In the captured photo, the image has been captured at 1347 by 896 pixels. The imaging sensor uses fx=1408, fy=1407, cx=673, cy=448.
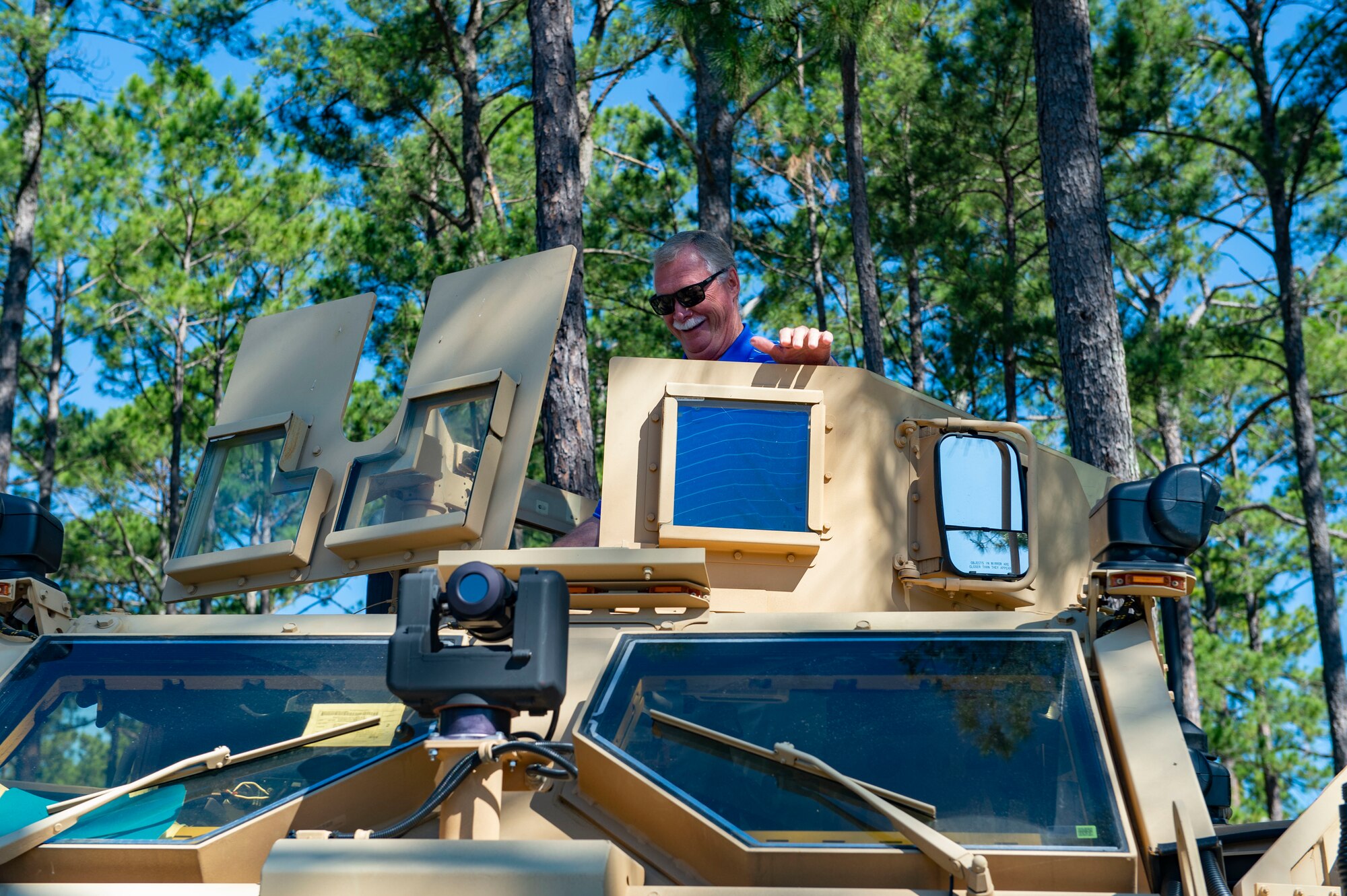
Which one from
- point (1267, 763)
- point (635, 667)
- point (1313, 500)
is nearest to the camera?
point (635, 667)

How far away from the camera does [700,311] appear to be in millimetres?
5043

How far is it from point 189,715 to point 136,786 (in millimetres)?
405

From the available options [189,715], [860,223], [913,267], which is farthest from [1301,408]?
[189,715]

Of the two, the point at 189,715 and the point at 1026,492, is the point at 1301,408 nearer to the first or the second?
the point at 1026,492

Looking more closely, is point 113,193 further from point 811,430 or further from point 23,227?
point 811,430

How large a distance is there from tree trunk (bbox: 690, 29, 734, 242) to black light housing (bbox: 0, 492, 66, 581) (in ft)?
33.0

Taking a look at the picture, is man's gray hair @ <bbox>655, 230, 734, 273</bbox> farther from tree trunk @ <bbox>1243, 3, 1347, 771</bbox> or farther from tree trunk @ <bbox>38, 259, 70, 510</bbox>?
tree trunk @ <bbox>38, 259, 70, 510</bbox>

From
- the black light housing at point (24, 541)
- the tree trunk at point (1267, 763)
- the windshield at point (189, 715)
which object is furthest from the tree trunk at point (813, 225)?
the windshield at point (189, 715)

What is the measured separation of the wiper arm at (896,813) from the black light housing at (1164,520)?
0.88 meters

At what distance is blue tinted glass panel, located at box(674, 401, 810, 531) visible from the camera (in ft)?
13.4

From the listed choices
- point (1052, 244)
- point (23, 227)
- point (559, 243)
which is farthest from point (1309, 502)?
point (23, 227)

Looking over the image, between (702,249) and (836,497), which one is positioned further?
(702,249)

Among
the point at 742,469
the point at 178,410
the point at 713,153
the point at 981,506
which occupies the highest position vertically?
the point at 713,153

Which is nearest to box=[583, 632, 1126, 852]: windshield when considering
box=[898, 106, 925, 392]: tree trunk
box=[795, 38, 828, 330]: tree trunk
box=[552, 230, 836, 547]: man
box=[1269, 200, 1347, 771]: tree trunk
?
box=[552, 230, 836, 547]: man
